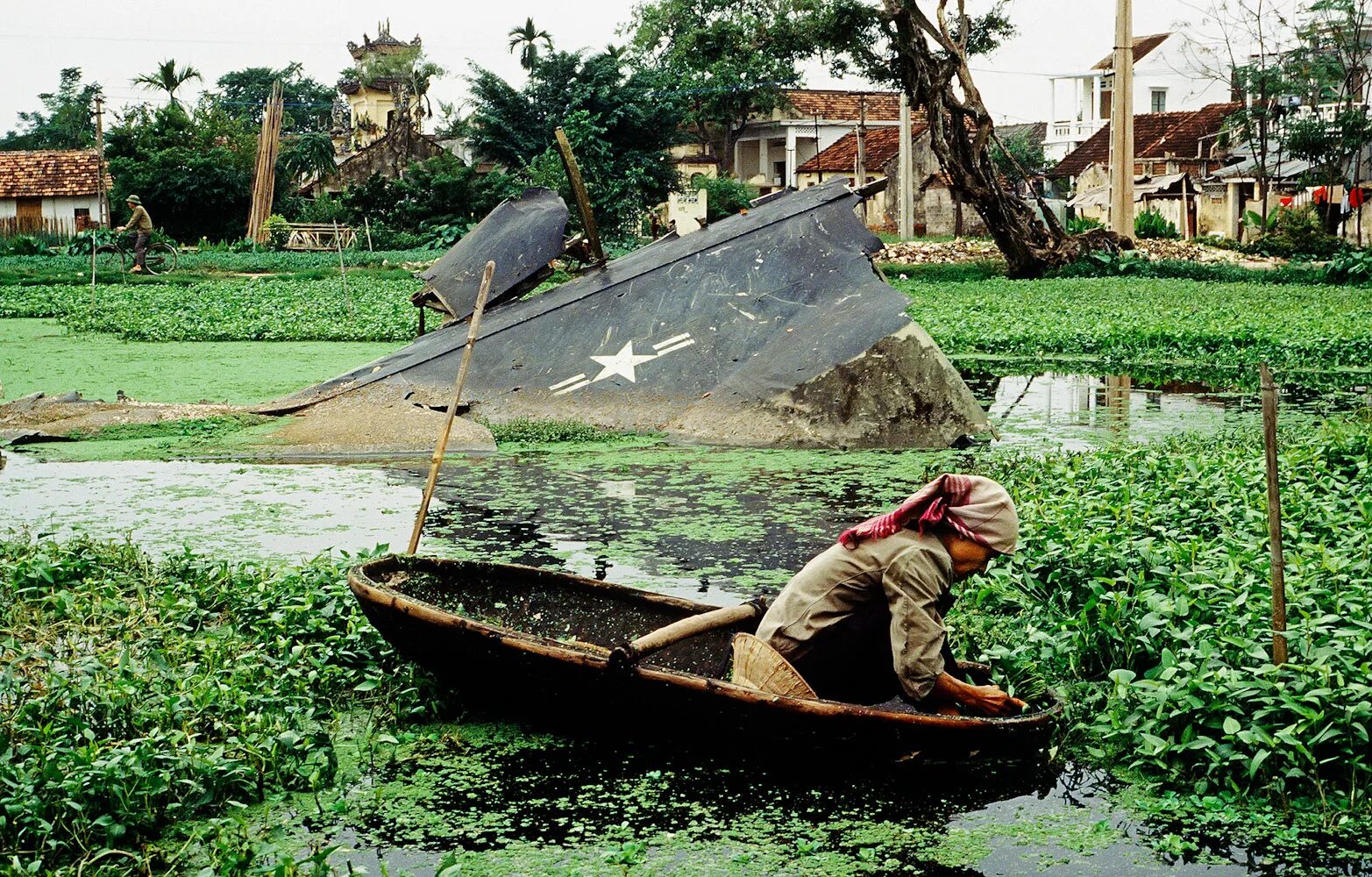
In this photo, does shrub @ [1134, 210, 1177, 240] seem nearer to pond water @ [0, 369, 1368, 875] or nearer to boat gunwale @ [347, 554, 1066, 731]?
pond water @ [0, 369, 1368, 875]

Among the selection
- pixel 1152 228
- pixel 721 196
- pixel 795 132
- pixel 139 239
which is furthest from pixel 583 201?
pixel 795 132

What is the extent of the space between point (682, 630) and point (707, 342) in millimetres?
6384

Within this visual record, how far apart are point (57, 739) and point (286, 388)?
943 centimetres

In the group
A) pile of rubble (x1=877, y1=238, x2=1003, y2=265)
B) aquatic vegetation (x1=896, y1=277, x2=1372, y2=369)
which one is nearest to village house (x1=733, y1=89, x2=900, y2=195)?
pile of rubble (x1=877, y1=238, x2=1003, y2=265)

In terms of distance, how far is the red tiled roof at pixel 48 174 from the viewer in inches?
1772

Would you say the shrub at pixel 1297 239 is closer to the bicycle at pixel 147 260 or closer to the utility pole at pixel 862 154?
the utility pole at pixel 862 154

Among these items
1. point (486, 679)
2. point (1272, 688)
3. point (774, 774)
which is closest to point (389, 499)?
point (486, 679)

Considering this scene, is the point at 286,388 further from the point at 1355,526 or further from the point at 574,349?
the point at 1355,526

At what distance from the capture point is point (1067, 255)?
26.2m

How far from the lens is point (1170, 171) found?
47875 millimetres

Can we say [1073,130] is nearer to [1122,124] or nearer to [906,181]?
[906,181]

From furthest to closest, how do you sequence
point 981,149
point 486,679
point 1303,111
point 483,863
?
point 1303,111
point 981,149
point 486,679
point 483,863

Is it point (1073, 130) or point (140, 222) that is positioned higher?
point (1073, 130)

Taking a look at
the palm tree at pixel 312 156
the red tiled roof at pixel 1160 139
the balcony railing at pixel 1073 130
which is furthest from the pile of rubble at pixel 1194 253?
the balcony railing at pixel 1073 130
